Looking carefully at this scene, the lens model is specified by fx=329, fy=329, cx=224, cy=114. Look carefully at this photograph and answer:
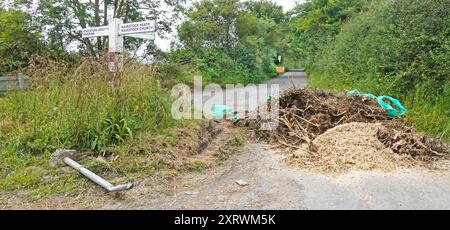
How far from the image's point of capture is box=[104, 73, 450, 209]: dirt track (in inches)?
114

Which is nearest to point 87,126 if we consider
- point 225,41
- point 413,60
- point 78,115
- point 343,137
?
point 78,115

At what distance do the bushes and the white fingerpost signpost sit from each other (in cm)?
453

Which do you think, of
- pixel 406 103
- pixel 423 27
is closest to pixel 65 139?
pixel 406 103

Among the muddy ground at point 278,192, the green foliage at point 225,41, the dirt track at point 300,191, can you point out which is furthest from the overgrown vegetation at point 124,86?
the green foliage at point 225,41

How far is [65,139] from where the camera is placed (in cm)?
402

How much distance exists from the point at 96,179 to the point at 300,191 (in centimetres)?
200

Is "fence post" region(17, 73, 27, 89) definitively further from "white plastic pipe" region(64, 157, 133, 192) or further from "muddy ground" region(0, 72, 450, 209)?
"muddy ground" region(0, 72, 450, 209)

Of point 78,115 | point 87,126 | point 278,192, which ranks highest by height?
point 78,115

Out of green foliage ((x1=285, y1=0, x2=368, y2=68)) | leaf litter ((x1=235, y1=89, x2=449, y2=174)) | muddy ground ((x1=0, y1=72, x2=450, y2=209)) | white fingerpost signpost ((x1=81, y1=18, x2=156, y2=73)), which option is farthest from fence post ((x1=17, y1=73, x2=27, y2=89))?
green foliage ((x1=285, y1=0, x2=368, y2=68))

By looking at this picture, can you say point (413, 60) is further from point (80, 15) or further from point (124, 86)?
point (80, 15)

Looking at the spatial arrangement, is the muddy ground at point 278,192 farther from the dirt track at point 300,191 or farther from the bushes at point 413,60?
the bushes at point 413,60

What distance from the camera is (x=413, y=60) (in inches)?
256
